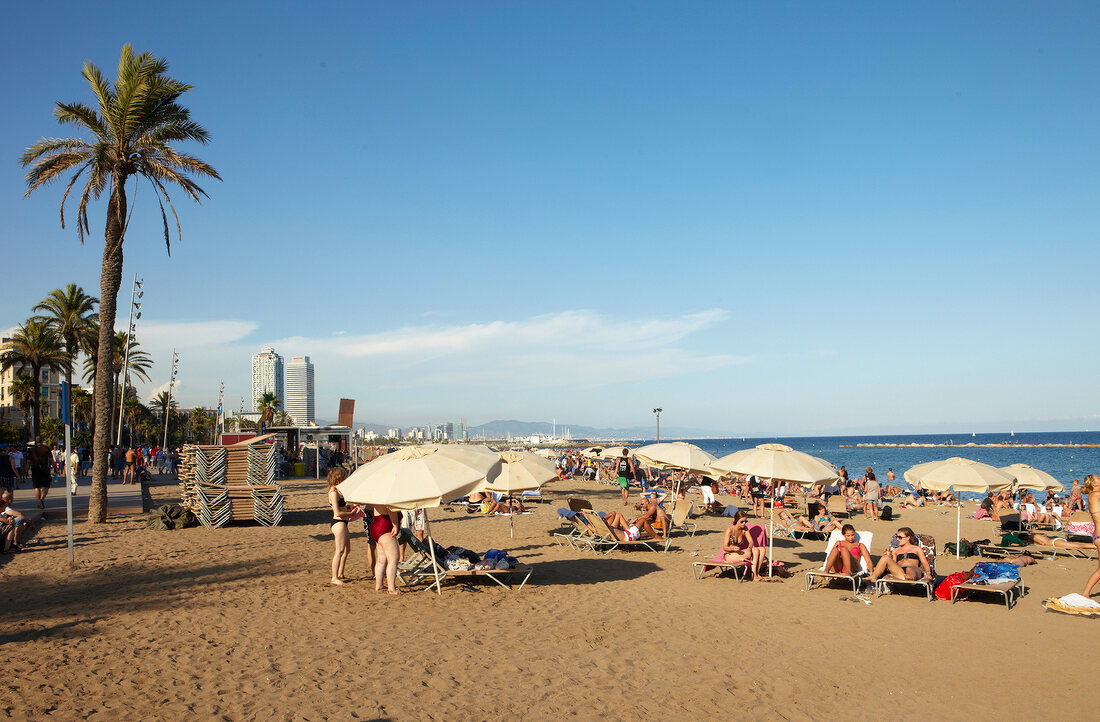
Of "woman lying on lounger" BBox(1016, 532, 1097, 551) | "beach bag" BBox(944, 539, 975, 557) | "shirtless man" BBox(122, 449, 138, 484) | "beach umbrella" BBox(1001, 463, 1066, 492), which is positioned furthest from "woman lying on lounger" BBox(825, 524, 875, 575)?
"shirtless man" BBox(122, 449, 138, 484)

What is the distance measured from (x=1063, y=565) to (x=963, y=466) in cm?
208

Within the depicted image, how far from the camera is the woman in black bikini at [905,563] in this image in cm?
919

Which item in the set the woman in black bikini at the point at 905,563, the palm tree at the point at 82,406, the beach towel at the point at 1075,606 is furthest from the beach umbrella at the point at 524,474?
the palm tree at the point at 82,406

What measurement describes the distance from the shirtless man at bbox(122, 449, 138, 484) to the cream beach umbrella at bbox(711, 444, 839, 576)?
24.9 m

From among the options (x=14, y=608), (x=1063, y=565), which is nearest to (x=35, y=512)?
(x=14, y=608)

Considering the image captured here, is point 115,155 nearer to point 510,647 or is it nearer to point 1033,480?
point 510,647

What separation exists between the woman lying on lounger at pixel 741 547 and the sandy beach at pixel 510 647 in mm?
396

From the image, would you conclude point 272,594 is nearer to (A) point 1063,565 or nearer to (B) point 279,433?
(A) point 1063,565

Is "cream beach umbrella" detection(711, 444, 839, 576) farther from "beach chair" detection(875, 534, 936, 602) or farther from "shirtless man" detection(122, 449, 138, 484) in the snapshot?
"shirtless man" detection(122, 449, 138, 484)

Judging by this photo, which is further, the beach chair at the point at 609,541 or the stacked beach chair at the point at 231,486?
the stacked beach chair at the point at 231,486

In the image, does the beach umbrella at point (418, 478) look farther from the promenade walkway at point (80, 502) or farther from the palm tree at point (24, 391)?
the palm tree at point (24, 391)

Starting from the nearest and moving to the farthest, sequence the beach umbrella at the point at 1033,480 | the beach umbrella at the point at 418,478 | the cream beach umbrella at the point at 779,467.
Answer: the beach umbrella at the point at 418,478, the cream beach umbrella at the point at 779,467, the beach umbrella at the point at 1033,480

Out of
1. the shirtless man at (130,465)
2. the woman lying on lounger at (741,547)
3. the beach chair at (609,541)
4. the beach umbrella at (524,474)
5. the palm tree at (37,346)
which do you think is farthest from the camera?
the palm tree at (37,346)

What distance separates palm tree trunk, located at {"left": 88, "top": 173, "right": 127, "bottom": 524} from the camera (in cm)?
1477
